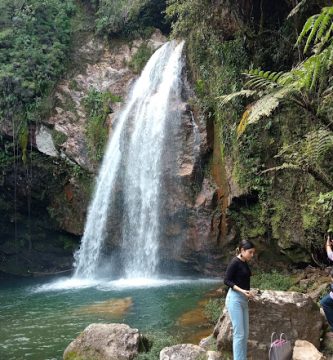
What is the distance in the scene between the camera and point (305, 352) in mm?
5250

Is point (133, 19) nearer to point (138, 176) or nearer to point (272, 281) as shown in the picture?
point (138, 176)

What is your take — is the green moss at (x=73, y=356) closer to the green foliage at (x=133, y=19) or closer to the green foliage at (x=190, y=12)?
the green foliage at (x=190, y=12)

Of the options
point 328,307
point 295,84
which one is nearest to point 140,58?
point 295,84

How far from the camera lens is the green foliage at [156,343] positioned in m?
6.22

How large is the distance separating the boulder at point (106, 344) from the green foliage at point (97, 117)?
9.19 meters

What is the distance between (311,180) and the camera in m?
10.2

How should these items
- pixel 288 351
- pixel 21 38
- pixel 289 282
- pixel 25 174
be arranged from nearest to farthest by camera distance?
1. pixel 288 351
2. pixel 289 282
3. pixel 25 174
4. pixel 21 38

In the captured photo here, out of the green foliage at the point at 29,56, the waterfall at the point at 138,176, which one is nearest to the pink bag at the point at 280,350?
the waterfall at the point at 138,176

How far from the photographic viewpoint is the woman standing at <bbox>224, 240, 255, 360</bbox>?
15.7 feet

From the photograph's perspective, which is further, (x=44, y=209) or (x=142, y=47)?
(x=142, y=47)

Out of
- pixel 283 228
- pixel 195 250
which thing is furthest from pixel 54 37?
pixel 283 228

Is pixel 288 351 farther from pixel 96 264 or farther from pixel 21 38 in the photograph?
pixel 21 38

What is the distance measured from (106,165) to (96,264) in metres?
3.26

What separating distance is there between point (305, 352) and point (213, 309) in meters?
3.70
